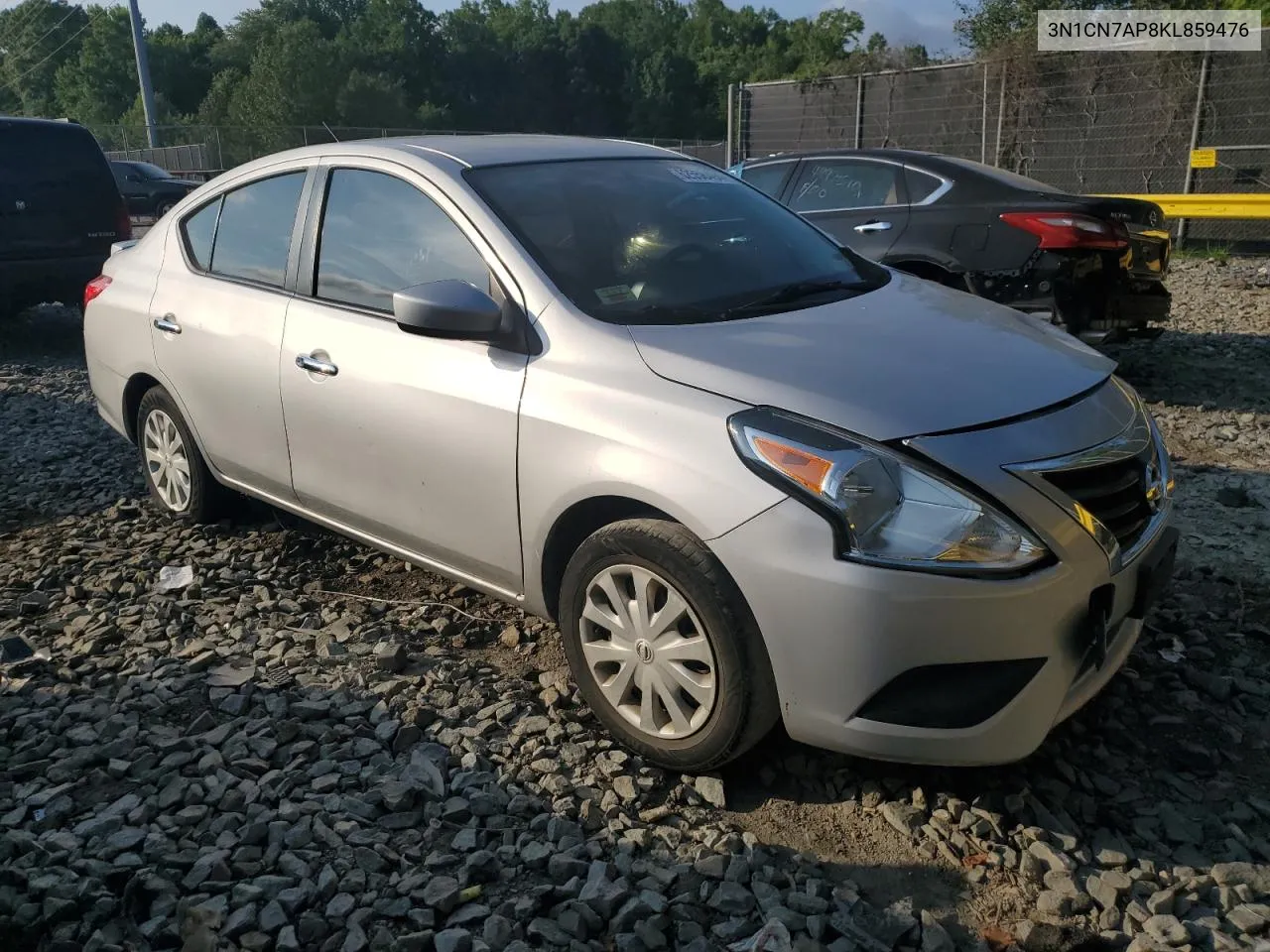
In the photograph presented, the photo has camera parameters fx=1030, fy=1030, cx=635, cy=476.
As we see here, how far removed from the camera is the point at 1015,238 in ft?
21.4

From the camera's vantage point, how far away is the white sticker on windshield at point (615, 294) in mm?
3184

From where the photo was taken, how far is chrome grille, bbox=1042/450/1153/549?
102 inches

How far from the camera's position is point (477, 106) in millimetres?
80688

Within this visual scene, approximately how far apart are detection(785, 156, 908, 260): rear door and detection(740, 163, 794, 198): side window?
0.13 m

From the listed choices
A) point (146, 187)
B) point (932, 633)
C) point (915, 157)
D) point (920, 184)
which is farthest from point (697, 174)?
point (146, 187)

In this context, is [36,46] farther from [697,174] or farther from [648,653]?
[648,653]

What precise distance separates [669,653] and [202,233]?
314 cm

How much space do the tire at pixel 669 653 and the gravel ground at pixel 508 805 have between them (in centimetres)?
15

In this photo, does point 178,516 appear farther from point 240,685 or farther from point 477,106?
point 477,106

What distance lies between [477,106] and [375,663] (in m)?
83.4

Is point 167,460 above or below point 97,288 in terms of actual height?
below

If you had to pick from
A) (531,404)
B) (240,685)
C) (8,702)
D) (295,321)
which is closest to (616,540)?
(531,404)

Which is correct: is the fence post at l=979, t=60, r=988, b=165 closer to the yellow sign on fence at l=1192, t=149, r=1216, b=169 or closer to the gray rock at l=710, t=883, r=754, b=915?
the yellow sign on fence at l=1192, t=149, r=1216, b=169

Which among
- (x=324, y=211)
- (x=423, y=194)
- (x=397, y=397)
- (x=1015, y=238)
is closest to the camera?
(x=397, y=397)
